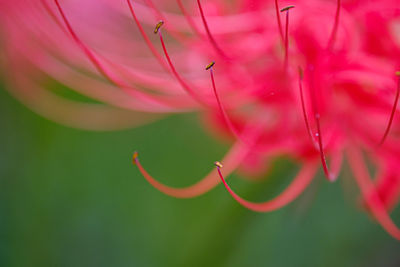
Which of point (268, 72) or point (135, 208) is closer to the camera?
point (268, 72)

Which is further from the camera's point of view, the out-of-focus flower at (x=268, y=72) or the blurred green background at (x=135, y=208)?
the blurred green background at (x=135, y=208)

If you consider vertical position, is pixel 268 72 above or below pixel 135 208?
above

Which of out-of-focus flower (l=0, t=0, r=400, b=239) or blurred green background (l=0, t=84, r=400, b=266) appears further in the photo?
blurred green background (l=0, t=84, r=400, b=266)
